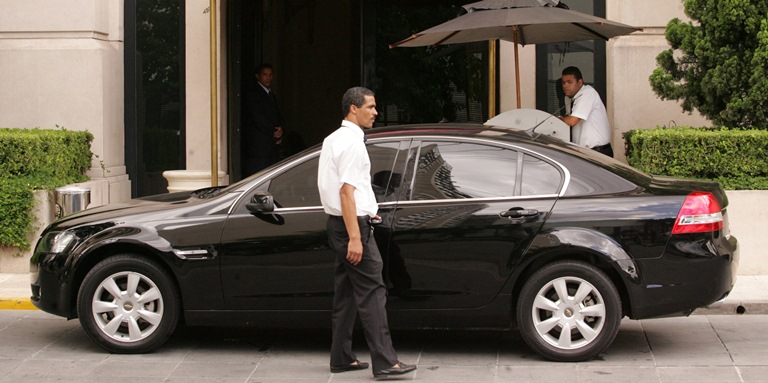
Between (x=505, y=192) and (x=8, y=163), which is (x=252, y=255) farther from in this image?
(x=8, y=163)

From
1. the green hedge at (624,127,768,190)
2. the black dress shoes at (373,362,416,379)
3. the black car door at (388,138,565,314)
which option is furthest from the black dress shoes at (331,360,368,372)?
the green hedge at (624,127,768,190)

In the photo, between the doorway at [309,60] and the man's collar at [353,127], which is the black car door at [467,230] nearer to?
the man's collar at [353,127]

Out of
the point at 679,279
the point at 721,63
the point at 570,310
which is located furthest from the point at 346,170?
the point at 721,63

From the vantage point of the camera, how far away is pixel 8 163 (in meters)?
11.0

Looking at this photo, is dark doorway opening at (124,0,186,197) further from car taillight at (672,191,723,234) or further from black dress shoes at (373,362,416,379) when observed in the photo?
car taillight at (672,191,723,234)

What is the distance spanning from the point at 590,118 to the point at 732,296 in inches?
109

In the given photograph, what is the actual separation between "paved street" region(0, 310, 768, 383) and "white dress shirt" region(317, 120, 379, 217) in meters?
1.11

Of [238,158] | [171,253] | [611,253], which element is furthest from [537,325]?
[238,158]

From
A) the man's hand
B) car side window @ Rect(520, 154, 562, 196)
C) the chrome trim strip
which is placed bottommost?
the chrome trim strip

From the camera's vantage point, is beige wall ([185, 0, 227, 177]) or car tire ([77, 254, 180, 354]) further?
beige wall ([185, 0, 227, 177])

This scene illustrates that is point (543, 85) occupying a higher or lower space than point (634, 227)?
higher

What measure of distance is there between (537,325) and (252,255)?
191cm

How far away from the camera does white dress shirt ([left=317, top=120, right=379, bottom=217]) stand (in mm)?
6594

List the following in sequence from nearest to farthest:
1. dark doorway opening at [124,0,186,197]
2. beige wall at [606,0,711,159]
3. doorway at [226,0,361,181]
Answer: beige wall at [606,0,711,159] < dark doorway opening at [124,0,186,197] < doorway at [226,0,361,181]
